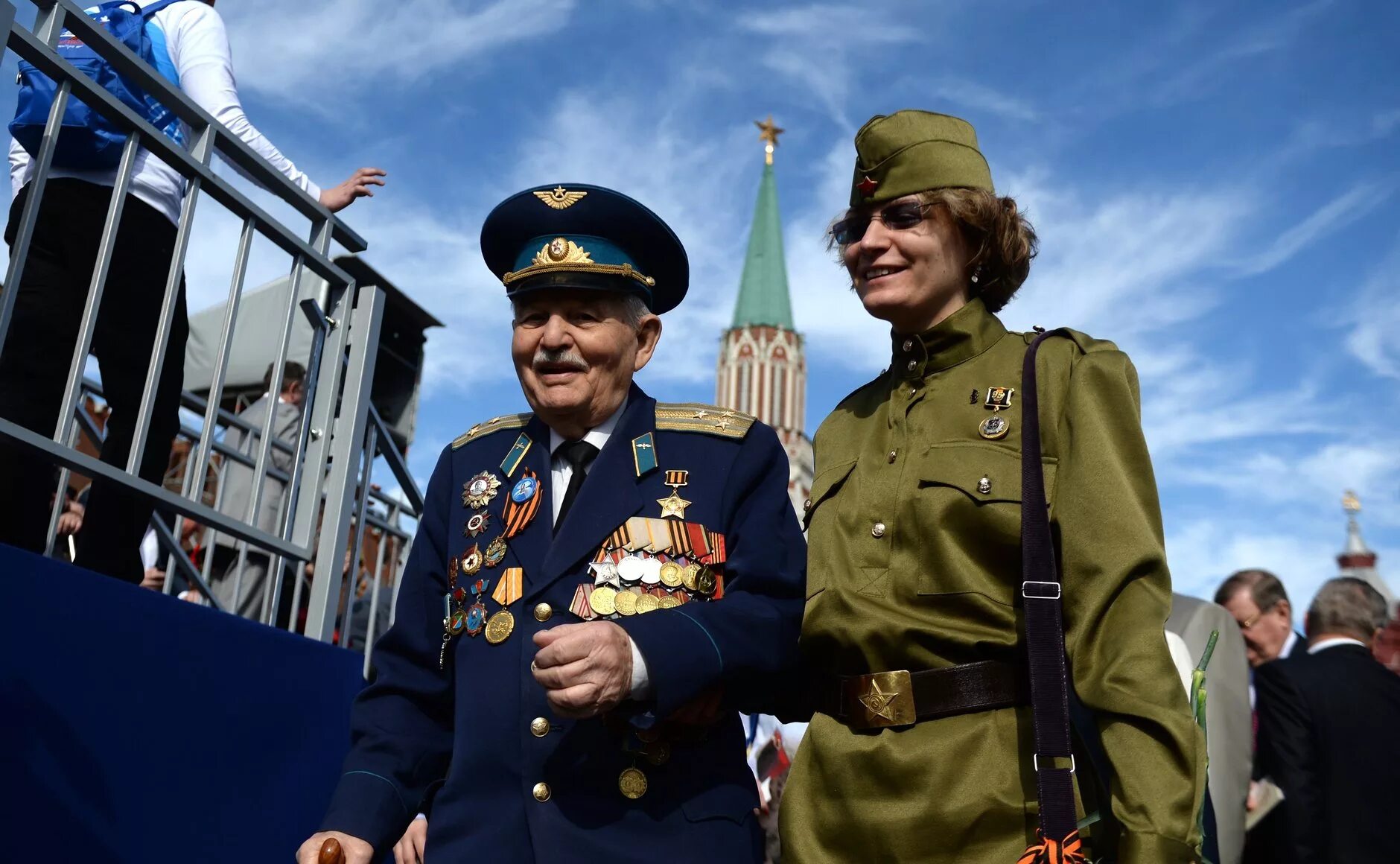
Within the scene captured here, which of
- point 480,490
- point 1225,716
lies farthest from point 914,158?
point 1225,716

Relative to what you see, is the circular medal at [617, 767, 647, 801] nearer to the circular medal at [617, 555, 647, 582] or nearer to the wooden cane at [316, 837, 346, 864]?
the circular medal at [617, 555, 647, 582]

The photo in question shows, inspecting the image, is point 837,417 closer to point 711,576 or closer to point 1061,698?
point 711,576

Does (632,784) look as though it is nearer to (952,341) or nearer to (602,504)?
(602,504)

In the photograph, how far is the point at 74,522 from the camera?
18.4 ft

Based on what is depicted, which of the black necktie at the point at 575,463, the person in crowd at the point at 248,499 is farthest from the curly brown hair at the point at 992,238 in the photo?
the person in crowd at the point at 248,499

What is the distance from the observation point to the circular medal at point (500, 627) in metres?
2.66

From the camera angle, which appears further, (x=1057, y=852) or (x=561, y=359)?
(x=561, y=359)

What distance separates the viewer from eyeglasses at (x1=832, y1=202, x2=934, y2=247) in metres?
2.75

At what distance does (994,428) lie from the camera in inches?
98.8

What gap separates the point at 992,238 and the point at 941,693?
1.02 metres

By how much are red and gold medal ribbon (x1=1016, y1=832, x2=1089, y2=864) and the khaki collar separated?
103 centimetres

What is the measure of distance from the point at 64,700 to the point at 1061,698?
2094mm

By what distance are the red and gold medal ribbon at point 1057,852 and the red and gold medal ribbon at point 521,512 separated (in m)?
1.25

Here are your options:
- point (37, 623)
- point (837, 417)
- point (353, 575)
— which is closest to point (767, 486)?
point (837, 417)
